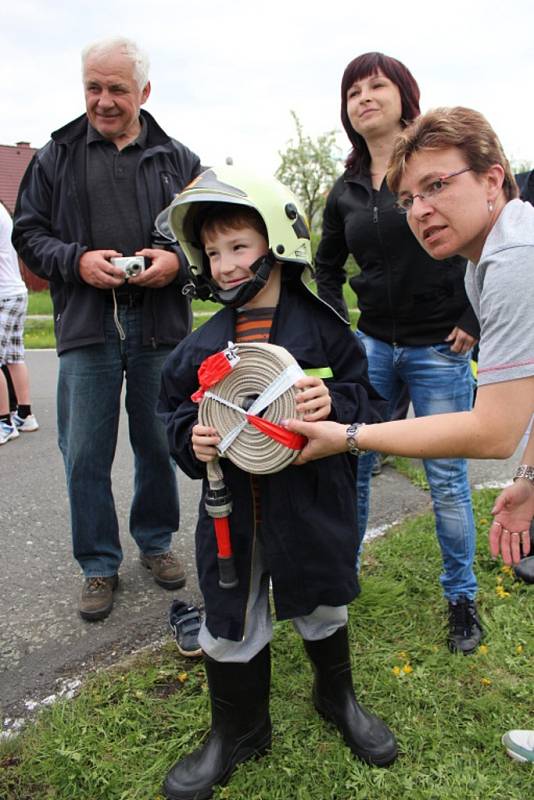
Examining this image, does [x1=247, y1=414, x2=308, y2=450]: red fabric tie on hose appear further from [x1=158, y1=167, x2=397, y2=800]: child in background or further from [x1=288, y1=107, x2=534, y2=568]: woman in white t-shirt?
[x1=158, y1=167, x2=397, y2=800]: child in background

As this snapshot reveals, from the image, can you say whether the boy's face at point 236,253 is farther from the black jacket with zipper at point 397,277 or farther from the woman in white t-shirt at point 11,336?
the woman in white t-shirt at point 11,336

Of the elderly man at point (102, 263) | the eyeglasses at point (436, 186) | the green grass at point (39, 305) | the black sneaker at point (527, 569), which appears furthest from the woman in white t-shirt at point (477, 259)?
the green grass at point (39, 305)

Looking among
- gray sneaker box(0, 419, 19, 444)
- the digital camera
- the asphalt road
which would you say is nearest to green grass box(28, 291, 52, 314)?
gray sneaker box(0, 419, 19, 444)

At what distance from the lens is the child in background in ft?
6.90

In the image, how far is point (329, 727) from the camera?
2.45m

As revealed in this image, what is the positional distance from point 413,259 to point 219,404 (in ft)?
4.07

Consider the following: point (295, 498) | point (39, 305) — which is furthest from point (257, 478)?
point (39, 305)

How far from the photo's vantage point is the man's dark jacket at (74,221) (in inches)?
119

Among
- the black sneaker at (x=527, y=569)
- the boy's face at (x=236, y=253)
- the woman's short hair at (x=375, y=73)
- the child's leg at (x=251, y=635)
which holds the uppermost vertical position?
the woman's short hair at (x=375, y=73)

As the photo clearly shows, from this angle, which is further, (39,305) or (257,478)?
(39,305)

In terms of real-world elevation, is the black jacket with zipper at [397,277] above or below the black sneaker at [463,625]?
above

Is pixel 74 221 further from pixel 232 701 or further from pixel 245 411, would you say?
pixel 232 701

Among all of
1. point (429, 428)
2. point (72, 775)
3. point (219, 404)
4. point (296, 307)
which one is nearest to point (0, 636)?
point (72, 775)

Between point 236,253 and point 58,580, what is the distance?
7.44 feet
